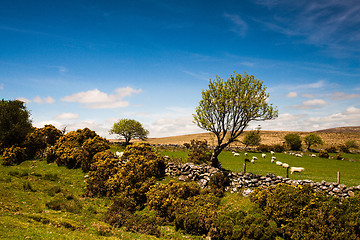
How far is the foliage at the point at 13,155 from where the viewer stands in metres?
39.2

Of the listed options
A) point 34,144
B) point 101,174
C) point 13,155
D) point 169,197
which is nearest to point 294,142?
point 169,197

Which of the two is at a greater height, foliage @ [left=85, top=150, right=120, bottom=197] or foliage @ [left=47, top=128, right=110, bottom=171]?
foliage @ [left=47, top=128, right=110, bottom=171]

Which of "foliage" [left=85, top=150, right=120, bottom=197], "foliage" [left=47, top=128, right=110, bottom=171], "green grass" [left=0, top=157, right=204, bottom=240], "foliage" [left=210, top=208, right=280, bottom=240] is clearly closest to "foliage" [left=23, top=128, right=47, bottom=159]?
"foliage" [left=47, top=128, right=110, bottom=171]

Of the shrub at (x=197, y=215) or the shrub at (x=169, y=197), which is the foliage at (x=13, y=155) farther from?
the shrub at (x=197, y=215)

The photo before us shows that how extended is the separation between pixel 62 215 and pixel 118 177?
9.22 metres

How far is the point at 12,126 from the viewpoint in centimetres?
4409

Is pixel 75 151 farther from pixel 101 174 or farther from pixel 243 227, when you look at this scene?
pixel 243 227

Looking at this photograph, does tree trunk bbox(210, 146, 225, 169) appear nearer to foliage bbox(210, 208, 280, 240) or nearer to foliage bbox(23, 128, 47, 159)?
foliage bbox(210, 208, 280, 240)

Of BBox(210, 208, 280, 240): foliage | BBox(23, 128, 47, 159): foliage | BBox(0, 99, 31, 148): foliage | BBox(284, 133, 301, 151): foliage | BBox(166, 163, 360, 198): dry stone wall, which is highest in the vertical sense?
BBox(0, 99, 31, 148): foliage

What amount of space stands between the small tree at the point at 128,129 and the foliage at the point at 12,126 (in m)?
29.5

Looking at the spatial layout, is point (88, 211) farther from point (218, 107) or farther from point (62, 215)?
point (218, 107)

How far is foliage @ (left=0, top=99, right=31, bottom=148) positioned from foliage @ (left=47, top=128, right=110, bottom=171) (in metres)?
10.4

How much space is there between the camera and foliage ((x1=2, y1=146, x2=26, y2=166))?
3925 centimetres

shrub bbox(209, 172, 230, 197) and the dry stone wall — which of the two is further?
shrub bbox(209, 172, 230, 197)
